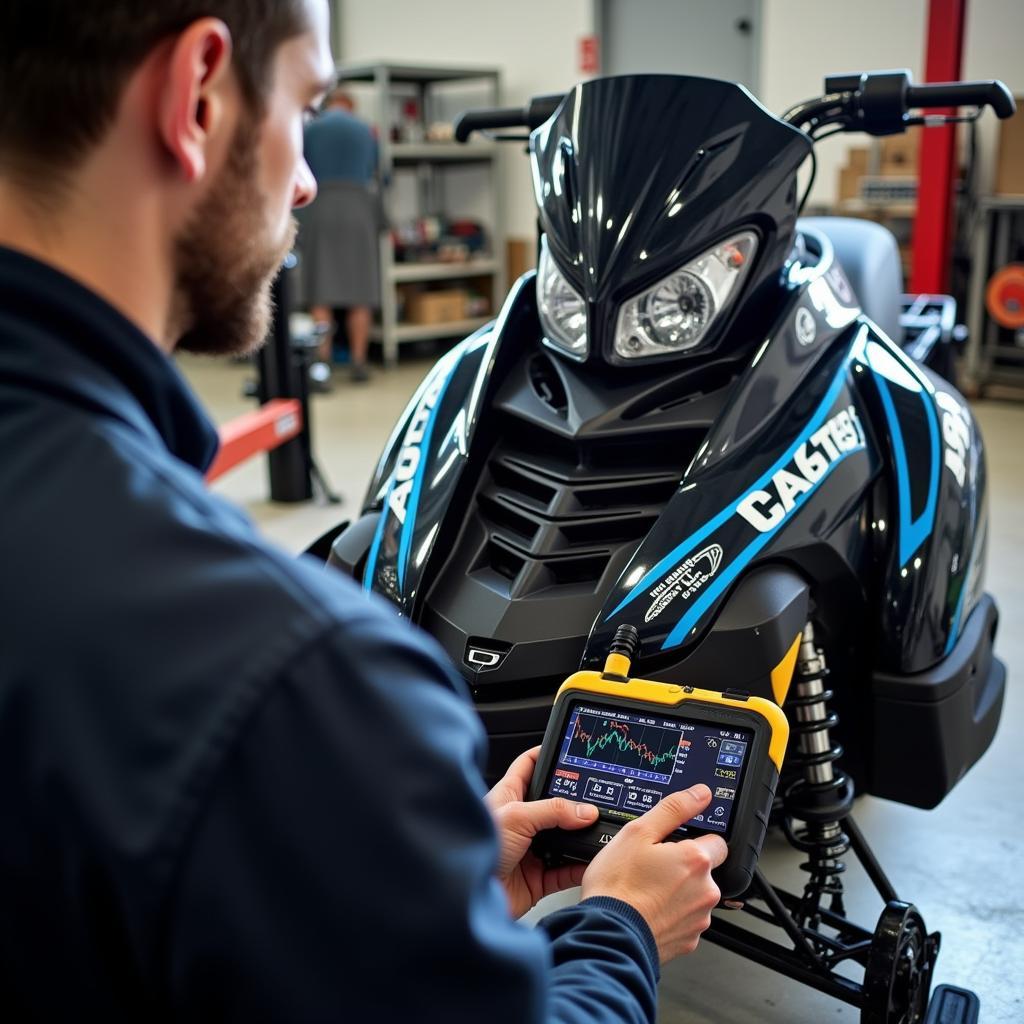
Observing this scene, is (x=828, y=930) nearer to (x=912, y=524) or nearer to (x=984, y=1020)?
(x=984, y=1020)

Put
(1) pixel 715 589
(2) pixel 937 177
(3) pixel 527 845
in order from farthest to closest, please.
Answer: (2) pixel 937 177
(1) pixel 715 589
(3) pixel 527 845

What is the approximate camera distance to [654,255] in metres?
1.75

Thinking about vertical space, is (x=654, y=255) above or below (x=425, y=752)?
above

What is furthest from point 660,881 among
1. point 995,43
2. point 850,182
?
point 995,43

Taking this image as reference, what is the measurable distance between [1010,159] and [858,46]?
151 centimetres

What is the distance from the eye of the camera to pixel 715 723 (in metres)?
1.39

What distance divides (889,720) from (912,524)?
287mm

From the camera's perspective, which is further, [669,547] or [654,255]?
[654,255]

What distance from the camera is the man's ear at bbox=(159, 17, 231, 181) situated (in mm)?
697

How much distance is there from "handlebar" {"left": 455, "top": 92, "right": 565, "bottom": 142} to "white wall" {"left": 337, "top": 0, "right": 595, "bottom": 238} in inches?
248

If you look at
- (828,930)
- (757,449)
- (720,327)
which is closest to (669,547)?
(757,449)

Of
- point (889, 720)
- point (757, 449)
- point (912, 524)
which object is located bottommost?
point (889, 720)

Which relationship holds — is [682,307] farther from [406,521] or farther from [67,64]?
[67,64]

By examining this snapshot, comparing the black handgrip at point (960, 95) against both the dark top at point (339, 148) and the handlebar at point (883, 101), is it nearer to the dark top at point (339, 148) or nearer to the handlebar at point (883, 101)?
the handlebar at point (883, 101)
